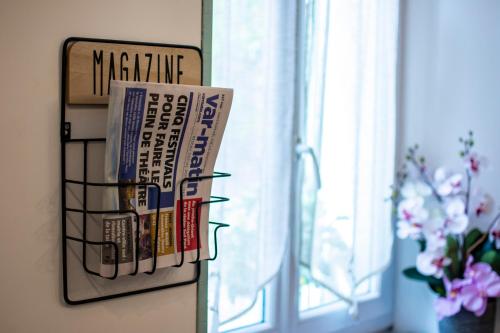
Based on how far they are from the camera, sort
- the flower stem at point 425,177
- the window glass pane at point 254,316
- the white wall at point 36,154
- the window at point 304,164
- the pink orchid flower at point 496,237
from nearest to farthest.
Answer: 1. the white wall at point 36,154
2. the window at point 304,164
3. the window glass pane at point 254,316
4. the pink orchid flower at point 496,237
5. the flower stem at point 425,177

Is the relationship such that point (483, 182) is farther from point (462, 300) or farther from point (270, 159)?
point (270, 159)

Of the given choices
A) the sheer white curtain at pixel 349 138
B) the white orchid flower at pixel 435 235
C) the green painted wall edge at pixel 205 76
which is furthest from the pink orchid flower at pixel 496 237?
the green painted wall edge at pixel 205 76

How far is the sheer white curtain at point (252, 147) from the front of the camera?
138cm

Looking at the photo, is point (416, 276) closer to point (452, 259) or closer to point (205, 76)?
point (452, 259)

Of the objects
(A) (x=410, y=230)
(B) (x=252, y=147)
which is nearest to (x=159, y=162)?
(B) (x=252, y=147)

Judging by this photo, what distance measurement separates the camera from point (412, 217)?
68.5 inches

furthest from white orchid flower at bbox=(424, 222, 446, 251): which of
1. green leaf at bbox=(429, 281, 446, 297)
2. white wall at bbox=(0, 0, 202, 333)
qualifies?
white wall at bbox=(0, 0, 202, 333)

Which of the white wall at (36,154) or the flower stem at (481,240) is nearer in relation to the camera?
the white wall at (36,154)

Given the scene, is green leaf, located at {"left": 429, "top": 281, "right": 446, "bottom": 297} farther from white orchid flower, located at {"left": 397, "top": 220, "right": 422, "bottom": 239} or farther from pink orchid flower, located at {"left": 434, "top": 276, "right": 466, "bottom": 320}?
white orchid flower, located at {"left": 397, "top": 220, "right": 422, "bottom": 239}

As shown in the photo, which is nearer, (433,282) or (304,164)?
(304,164)

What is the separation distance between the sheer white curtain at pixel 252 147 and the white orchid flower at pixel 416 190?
44 centimetres

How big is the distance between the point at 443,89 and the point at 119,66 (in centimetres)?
105

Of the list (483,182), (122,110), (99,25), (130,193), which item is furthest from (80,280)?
(483,182)

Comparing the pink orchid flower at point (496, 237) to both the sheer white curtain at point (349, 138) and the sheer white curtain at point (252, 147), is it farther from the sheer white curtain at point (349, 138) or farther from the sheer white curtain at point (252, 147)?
the sheer white curtain at point (252, 147)
